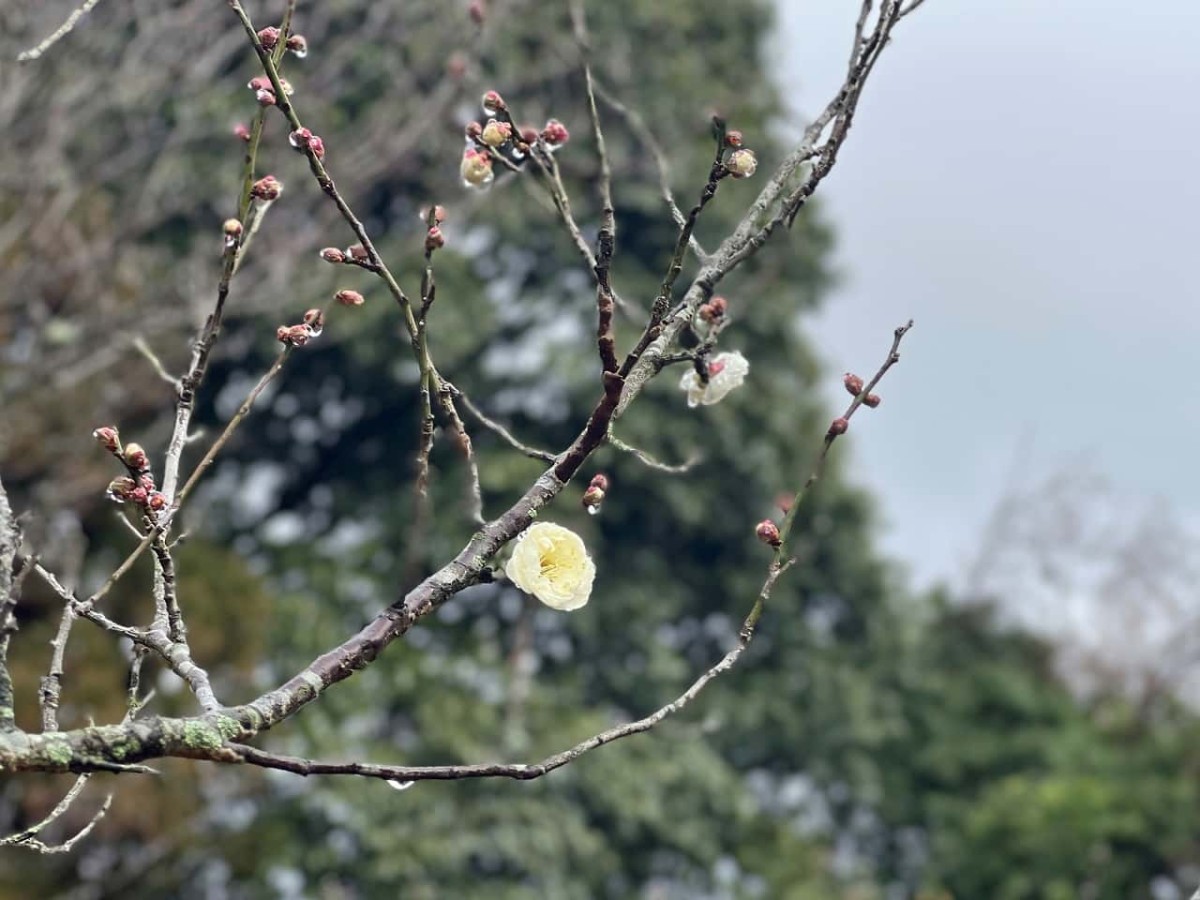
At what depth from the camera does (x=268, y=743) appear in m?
7.22

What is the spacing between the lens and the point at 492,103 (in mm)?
1607

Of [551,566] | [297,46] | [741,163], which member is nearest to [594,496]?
[551,566]

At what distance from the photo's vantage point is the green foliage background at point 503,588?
680 cm

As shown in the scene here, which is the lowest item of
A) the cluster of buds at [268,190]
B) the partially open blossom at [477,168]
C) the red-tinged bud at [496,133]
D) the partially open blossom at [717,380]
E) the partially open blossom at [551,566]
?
the partially open blossom at [551,566]

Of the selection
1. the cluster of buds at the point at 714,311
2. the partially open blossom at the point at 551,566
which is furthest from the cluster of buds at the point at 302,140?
the cluster of buds at the point at 714,311

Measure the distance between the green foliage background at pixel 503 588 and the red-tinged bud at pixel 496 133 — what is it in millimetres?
4509

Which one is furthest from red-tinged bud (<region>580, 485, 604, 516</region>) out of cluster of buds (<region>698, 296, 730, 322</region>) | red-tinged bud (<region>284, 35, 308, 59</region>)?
red-tinged bud (<region>284, 35, 308, 59</region>)

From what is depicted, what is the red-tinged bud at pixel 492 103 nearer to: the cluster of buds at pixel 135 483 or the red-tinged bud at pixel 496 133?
the red-tinged bud at pixel 496 133

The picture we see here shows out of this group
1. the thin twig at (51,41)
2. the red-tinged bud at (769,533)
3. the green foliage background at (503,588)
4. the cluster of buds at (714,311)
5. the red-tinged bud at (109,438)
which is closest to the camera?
the thin twig at (51,41)

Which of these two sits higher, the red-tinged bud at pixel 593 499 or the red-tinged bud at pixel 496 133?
the red-tinged bud at pixel 496 133

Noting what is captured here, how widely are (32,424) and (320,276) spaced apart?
1.56 m

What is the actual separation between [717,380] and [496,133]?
0.42 m

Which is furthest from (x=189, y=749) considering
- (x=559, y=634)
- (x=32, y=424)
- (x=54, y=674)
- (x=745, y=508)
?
(x=745, y=508)

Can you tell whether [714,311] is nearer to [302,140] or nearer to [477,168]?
[477,168]
